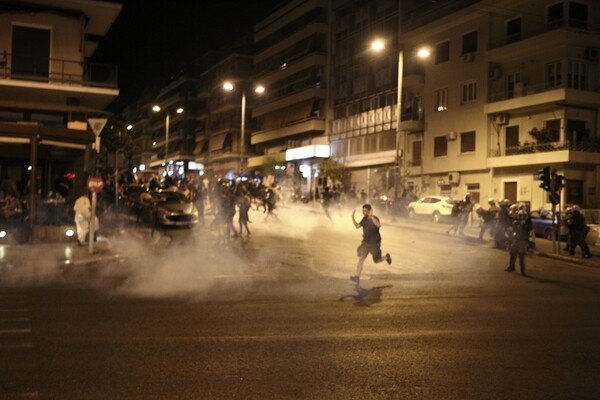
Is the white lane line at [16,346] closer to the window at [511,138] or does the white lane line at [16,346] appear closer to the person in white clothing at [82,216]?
the person in white clothing at [82,216]

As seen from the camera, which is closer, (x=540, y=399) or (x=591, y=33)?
(x=540, y=399)

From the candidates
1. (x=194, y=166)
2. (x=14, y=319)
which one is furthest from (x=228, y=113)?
(x=14, y=319)

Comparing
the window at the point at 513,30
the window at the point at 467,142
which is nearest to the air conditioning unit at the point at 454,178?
the window at the point at 467,142

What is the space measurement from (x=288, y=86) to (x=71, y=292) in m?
55.3

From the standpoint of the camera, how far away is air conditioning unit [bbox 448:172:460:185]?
40.9 m

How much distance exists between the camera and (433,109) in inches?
1713

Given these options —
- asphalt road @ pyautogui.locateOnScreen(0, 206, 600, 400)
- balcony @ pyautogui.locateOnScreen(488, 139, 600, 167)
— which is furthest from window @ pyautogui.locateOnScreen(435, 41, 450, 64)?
asphalt road @ pyautogui.locateOnScreen(0, 206, 600, 400)

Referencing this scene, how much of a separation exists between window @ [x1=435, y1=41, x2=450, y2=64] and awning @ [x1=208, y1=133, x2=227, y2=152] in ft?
125

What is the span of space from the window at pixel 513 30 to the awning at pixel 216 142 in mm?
44556

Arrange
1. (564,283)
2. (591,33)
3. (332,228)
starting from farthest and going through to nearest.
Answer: (591,33), (332,228), (564,283)

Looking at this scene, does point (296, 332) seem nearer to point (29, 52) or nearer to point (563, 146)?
point (29, 52)

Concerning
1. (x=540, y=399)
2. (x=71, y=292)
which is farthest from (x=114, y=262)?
(x=540, y=399)

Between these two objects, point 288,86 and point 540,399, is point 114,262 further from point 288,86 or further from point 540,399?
point 288,86

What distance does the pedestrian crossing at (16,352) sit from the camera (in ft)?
19.3
